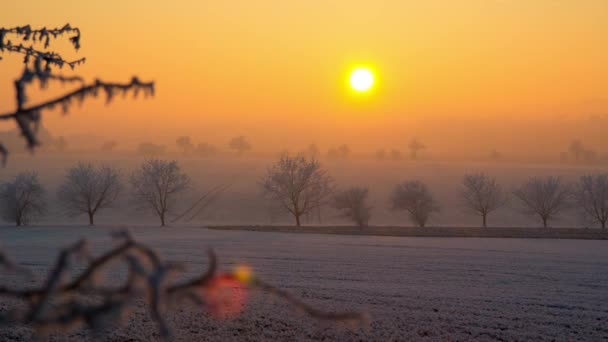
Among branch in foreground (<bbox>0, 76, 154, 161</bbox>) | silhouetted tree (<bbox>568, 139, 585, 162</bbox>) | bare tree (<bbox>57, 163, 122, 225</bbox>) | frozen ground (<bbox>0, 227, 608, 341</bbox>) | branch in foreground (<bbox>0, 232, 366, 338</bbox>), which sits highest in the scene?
silhouetted tree (<bbox>568, 139, 585, 162</bbox>)

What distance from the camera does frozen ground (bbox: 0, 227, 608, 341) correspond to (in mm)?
13305

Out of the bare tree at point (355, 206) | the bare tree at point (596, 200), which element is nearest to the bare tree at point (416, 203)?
the bare tree at point (355, 206)

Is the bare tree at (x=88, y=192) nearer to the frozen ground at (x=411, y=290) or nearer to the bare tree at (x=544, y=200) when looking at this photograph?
the frozen ground at (x=411, y=290)

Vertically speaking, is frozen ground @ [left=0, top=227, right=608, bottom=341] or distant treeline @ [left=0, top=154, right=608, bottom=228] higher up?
distant treeline @ [left=0, top=154, right=608, bottom=228]

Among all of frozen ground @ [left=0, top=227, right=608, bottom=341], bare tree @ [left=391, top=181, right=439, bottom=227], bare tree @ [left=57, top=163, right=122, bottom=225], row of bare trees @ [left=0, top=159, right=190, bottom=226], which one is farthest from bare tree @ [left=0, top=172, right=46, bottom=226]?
bare tree @ [left=391, top=181, right=439, bottom=227]

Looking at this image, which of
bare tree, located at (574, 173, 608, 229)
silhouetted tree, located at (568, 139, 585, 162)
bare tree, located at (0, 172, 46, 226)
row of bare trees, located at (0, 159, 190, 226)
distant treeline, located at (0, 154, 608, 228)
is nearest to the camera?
bare tree, located at (0, 172, 46, 226)

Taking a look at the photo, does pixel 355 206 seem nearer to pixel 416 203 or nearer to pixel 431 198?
pixel 416 203

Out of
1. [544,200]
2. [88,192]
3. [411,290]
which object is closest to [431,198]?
[544,200]

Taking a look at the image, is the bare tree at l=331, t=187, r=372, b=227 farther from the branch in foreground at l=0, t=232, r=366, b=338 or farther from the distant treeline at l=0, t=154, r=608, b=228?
the branch in foreground at l=0, t=232, r=366, b=338

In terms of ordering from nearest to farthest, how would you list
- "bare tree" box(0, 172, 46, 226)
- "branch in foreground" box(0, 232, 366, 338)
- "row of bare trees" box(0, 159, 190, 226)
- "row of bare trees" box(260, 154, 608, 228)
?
"branch in foreground" box(0, 232, 366, 338) < "bare tree" box(0, 172, 46, 226) < "row of bare trees" box(0, 159, 190, 226) < "row of bare trees" box(260, 154, 608, 228)

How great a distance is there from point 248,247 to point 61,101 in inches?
1434

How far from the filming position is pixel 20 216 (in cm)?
6212

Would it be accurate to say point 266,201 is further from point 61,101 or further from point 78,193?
point 61,101

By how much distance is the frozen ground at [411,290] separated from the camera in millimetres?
13305
